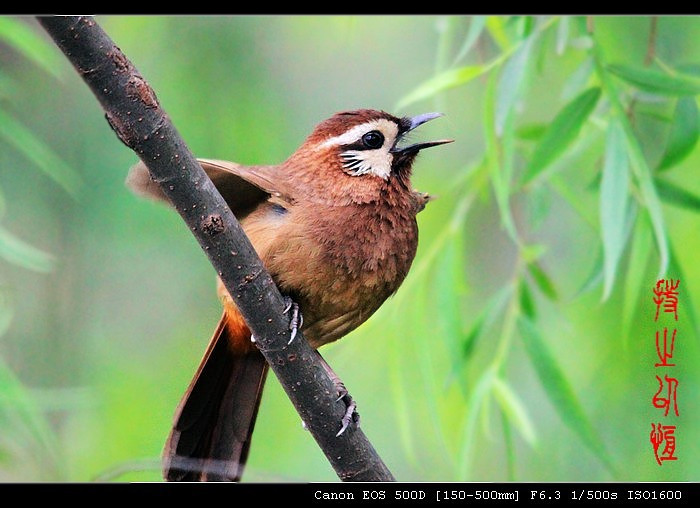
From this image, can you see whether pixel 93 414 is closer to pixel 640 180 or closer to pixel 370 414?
pixel 370 414

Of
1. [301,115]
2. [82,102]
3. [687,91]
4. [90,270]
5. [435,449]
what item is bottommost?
[435,449]

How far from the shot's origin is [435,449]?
4766 mm

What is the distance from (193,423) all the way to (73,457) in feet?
6.20

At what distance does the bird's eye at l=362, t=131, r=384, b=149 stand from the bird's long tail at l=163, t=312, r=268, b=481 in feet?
2.43

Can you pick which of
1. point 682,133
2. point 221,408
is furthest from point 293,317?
point 682,133

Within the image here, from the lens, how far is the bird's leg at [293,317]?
247 cm

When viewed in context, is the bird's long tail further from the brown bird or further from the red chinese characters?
the red chinese characters

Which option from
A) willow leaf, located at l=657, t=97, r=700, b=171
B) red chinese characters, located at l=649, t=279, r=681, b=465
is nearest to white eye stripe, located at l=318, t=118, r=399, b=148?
willow leaf, located at l=657, t=97, r=700, b=171

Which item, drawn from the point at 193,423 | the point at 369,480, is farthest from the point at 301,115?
the point at 369,480

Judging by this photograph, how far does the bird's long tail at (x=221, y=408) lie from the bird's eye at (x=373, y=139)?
29.2 inches

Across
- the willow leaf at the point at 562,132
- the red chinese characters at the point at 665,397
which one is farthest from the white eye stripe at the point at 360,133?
the red chinese characters at the point at 665,397

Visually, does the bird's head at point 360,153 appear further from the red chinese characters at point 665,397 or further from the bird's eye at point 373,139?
the red chinese characters at point 665,397

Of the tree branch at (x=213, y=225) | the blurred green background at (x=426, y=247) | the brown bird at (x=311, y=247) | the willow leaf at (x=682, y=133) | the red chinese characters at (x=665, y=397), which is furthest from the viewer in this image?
the red chinese characters at (x=665, y=397)

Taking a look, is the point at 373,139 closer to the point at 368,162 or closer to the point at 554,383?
the point at 368,162
